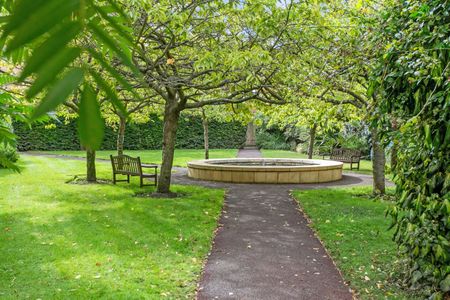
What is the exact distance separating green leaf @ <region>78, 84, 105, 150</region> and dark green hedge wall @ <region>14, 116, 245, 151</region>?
2418 cm

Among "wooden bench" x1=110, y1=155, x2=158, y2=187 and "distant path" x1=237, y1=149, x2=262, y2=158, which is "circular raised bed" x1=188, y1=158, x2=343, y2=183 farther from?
"distant path" x1=237, y1=149, x2=262, y2=158

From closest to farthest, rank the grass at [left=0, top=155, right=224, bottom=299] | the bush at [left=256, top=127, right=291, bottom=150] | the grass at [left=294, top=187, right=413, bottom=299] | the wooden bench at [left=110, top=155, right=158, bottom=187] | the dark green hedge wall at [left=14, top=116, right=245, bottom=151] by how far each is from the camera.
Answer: the grass at [left=0, top=155, right=224, bottom=299]
the grass at [left=294, top=187, right=413, bottom=299]
the wooden bench at [left=110, top=155, right=158, bottom=187]
the dark green hedge wall at [left=14, top=116, right=245, bottom=151]
the bush at [left=256, top=127, right=291, bottom=150]

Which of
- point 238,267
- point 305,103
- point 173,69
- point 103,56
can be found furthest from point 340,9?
point 103,56

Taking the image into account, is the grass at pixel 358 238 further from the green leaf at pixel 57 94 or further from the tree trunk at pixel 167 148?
the green leaf at pixel 57 94

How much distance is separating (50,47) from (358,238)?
7662 millimetres

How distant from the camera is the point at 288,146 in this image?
36.1 m

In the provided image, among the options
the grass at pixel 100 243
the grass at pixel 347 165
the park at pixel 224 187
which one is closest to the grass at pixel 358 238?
the park at pixel 224 187

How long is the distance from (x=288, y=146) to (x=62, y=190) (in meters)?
26.8

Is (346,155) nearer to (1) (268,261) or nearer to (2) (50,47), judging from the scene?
(1) (268,261)

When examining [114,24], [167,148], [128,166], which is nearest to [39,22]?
[114,24]

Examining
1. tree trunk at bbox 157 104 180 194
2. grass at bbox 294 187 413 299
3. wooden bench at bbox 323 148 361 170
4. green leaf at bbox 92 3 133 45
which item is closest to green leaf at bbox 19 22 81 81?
green leaf at bbox 92 3 133 45

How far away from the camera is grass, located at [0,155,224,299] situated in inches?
198

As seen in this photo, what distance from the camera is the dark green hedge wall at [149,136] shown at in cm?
2774

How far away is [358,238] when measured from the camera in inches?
292
